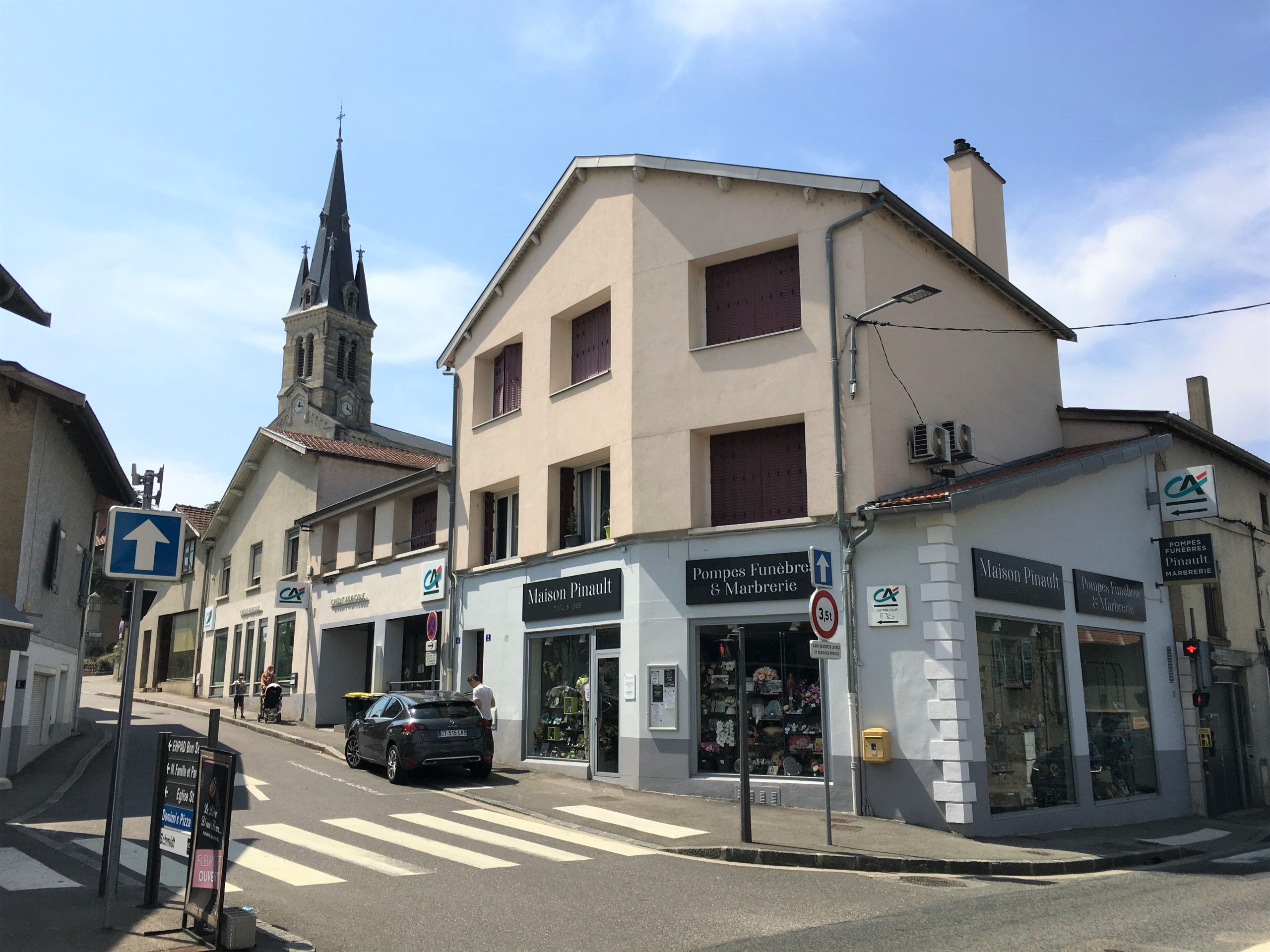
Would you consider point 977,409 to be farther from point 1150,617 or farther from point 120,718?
point 120,718

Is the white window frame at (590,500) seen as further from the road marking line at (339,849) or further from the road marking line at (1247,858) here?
the road marking line at (1247,858)

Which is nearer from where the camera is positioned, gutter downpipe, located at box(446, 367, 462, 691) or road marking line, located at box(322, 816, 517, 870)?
road marking line, located at box(322, 816, 517, 870)

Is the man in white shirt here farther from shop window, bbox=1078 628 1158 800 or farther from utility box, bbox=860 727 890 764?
shop window, bbox=1078 628 1158 800

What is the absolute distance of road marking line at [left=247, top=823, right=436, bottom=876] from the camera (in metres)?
9.76

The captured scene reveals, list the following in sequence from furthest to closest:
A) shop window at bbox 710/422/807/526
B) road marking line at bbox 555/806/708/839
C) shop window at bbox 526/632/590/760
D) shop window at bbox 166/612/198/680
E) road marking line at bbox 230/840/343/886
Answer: shop window at bbox 166/612/198/680 < shop window at bbox 526/632/590/760 < shop window at bbox 710/422/807/526 < road marking line at bbox 555/806/708/839 < road marking line at bbox 230/840/343/886

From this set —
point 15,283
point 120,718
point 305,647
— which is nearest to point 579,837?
point 120,718

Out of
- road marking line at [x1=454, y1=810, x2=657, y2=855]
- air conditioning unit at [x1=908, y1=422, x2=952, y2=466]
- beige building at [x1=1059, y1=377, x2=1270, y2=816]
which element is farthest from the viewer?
beige building at [x1=1059, y1=377, x2=1270, y2=816]

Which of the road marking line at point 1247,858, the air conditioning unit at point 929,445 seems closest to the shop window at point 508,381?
the air conditioning unit at point 929,445

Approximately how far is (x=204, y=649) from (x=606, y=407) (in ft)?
82.1

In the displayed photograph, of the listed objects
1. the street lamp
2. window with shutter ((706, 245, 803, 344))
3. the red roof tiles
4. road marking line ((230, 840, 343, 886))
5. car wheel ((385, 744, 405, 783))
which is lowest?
road marking line ((230, 840, 343, 886))

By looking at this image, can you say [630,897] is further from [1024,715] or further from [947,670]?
[1024,715]

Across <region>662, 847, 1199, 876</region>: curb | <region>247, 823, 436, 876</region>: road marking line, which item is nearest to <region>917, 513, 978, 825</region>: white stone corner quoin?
<region>662, 847, 1199, 876</region>: curb

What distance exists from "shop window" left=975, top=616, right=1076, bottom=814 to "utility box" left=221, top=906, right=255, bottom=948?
984 cm

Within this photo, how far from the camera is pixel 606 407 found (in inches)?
691
